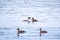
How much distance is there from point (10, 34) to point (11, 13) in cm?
85

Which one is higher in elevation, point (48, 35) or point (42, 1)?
point (42, 1)

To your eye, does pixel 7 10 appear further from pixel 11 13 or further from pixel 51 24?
pixel 51 24

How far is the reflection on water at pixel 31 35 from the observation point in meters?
1.89

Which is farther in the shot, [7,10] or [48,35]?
[7,10]

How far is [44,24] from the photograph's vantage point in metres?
2.33

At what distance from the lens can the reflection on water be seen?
189 cm

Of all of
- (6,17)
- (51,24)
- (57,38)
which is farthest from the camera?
(6,17)

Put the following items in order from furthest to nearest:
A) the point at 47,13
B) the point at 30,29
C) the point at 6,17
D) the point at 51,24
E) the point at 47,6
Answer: the point at 47,6
the point at 47,13
the point at 6,17
the point at 51,24
the point at 30,29

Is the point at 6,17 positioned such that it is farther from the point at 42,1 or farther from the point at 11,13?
the point at 42,1

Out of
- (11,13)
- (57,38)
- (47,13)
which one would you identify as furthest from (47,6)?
(57,38)

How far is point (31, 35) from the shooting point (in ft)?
6.45

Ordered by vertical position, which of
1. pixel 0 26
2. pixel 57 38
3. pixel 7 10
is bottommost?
pixel 57 38

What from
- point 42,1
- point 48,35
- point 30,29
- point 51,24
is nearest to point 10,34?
point 30,29

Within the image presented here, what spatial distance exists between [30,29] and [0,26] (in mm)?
470
